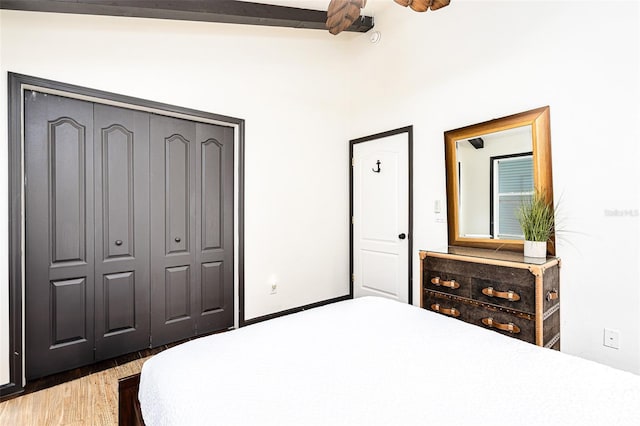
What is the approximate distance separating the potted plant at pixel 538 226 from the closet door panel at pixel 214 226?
2.51 m

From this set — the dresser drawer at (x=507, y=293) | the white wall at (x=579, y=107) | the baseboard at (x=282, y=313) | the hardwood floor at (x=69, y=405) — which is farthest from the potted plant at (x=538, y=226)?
the hardwood floor at (x=69, y=405)

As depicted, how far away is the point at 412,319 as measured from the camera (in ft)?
5.17

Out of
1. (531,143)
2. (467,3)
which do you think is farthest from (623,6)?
(467,3)

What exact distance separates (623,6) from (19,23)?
3.86 metres

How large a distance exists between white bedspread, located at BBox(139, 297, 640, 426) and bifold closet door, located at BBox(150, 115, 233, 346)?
1733 mm

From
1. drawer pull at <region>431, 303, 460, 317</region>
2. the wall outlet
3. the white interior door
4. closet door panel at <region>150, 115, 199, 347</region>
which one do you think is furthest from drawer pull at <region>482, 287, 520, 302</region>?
closet door panel at <region>150, 115, 199, 347</region>

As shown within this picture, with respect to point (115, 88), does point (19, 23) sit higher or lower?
higher

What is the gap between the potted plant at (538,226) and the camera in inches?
88.7

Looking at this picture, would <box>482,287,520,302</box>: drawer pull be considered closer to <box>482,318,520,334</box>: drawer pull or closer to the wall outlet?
<box>482,318,520,334</box>: drawer pull

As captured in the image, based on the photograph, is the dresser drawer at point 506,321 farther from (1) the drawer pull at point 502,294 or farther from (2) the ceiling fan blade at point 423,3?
(2) the ceiling fan blade at point 423,3

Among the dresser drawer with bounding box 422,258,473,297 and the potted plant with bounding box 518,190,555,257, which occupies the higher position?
the potted plant with bounding box 518,190,555,257

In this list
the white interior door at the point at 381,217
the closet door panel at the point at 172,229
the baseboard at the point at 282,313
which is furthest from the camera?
the white interior door at the point at 381,217

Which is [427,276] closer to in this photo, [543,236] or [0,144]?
[543,236]

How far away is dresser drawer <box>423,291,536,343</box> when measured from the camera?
2064mm
